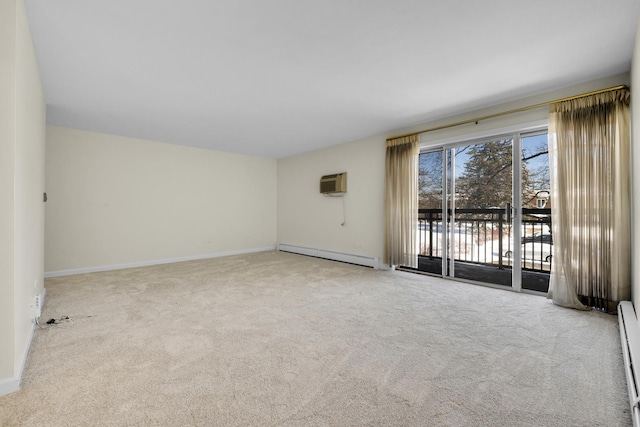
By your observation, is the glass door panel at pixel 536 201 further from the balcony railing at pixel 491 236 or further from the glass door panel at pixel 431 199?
the glass door panel at pixel 431 199

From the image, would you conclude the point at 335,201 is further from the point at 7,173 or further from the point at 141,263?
the point at 7,173

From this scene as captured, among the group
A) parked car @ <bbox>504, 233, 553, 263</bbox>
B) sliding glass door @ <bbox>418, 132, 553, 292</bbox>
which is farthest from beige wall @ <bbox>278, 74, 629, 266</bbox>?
parked car @ <bbox>504, 233, 553, 263</bbox>

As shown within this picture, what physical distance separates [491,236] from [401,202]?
1567 mm

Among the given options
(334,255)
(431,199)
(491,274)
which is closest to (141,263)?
(334,255)

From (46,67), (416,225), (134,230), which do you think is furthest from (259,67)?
(134,230)

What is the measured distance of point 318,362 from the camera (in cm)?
180

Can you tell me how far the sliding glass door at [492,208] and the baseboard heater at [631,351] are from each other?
109 centimetres

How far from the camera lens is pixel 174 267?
4.78m

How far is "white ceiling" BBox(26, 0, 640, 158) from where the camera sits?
1844 millimetres

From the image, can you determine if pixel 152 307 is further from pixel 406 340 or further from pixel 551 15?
pixel 551 15

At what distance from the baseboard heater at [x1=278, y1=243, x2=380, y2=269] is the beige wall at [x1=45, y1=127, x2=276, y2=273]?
67 cm

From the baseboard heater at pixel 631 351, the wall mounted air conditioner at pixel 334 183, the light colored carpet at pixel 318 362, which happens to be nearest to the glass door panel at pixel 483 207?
the light colored carpet at pixel 318 362

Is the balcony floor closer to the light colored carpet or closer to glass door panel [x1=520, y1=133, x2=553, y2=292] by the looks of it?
glass door panel [x1=520, y1=133, x2=553, y2=292]

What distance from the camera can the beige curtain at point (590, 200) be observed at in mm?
2613
